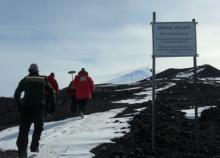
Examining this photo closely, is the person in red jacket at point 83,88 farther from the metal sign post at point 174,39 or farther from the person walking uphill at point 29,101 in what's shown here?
the metal sign post at point 174,39

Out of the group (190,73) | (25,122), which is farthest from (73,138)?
(190,73)

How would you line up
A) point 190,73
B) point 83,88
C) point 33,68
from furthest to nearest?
point 190,73 → point 83,88 → point 33,68

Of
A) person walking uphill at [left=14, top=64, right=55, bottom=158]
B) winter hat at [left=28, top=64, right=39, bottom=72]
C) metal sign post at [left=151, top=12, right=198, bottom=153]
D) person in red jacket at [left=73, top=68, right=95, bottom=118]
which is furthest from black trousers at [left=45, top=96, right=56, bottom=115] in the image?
person in red jacket at [left=73, top=68, right=95, bottom=118]

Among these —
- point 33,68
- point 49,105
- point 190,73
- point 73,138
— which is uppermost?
point 33,68

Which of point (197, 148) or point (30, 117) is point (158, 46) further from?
point (30, 117)

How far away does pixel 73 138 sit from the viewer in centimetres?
1552

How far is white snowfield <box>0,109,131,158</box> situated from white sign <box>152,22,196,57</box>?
8.91ft

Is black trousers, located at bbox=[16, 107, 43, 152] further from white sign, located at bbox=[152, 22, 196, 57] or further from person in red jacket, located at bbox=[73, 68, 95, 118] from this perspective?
person in red jacket, located at bbox=[73, 68, 95, 118]

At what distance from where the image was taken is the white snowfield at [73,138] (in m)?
13.5

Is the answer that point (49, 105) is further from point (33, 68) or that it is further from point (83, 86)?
point (83, 86)

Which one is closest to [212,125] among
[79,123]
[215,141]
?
[215,141]

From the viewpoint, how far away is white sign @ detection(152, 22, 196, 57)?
1338cm

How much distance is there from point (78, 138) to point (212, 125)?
15.6ft

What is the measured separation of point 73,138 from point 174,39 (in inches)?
A: 154
